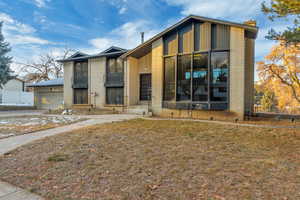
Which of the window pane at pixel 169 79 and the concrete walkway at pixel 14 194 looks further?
the window pane at pixel 169 79

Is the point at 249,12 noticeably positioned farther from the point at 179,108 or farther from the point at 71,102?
the point at 71,102

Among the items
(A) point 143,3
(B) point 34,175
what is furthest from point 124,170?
(A) point 143,3

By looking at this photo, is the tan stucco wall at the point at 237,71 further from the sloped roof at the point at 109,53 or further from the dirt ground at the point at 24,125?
the dirt ground at the point at 24,125

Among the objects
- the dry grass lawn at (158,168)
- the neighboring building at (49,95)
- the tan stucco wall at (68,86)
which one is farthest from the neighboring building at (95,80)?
the dry grass lawn at (158,168)

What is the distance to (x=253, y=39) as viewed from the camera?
31.6 feet

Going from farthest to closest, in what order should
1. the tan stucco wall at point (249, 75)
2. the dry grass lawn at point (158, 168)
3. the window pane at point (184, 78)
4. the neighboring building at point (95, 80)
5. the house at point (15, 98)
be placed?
1. the house at point (15, 98)
2. the neighboring building at point (95, 80)
3. the tan stucco wall at point (249, 75)
4. the window pane at point (184, 78)
5. the dry grass lawn at point (158, 168)

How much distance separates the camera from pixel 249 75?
Result: 9.59 metres

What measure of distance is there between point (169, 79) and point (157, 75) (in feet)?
2.95

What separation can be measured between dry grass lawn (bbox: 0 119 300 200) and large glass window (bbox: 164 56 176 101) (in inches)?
197

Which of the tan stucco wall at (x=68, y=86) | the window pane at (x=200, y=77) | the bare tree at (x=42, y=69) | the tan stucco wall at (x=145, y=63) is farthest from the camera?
the bare tree at (x=42, y=69)

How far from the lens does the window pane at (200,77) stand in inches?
341

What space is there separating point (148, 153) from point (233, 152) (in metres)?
1.99

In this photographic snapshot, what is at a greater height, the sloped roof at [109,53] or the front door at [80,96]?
the sloped roof at [109,53]

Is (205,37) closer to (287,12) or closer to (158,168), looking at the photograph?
(287,12)
